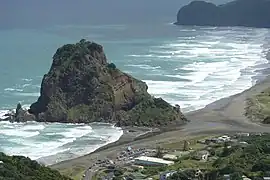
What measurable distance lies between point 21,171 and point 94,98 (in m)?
A: 29.5

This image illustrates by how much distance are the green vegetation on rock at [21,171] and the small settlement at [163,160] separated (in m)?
7.43

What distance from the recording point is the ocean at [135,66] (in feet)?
196

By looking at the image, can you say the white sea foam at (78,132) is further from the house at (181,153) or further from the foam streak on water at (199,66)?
the foam streak on water at (199,66)

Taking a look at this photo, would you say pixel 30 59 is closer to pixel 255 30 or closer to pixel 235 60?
pixel 235 60

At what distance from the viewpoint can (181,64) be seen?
103312 millimetres

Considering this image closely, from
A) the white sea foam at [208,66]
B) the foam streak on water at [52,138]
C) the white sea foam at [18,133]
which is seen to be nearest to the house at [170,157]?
the foam streak on water at [52,138]

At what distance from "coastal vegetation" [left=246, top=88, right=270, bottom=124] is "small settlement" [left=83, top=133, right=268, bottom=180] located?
8.61 m

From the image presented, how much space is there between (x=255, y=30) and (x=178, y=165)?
410 feet

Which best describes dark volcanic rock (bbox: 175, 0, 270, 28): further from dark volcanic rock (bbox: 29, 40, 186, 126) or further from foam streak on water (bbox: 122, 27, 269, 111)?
dark volcanic rock (bbox: 29, 40, 186, 126)

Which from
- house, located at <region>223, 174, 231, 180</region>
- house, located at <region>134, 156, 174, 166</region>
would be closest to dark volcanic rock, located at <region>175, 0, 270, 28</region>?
house, located at <region>134, 156, 174, 166</region>

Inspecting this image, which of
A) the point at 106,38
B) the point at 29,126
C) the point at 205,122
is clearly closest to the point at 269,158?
the point at 205,122

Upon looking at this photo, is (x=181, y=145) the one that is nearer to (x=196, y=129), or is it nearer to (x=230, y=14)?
(x=196, y=129)

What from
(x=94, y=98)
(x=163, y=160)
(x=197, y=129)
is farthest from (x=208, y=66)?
(x=163, y=160)

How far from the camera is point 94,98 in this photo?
219ft
